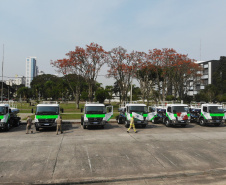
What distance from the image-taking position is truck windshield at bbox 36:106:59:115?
1673cm

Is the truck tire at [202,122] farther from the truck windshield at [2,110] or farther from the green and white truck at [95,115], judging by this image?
the truck windshield at [2,110]

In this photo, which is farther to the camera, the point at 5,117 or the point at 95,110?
the point at 95,110

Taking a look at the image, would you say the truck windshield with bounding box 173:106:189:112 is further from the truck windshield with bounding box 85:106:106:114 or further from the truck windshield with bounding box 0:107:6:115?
the truck windshield with bounding box 0:107:6:115

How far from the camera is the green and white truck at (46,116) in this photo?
16250 mm

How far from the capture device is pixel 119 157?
941 centimetres

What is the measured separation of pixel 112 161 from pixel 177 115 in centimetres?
1184

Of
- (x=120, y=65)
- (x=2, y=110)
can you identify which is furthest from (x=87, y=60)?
(x=2, y=110)

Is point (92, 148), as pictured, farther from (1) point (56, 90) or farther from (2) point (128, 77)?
(1) point (56, 90)

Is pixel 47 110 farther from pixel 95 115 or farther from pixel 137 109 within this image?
pixel 137 109

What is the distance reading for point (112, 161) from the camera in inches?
347

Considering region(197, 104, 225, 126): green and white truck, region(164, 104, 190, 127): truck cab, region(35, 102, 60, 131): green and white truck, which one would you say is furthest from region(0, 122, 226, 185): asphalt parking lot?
region(197, 104, 225, 126): green and white truck

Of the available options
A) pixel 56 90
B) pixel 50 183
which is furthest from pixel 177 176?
pixel 56 90

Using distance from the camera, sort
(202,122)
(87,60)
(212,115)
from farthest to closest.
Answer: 1. (87,60)
2. (202,122)
3. (212,115)

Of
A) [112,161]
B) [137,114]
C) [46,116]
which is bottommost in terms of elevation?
[112,161]
